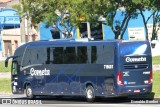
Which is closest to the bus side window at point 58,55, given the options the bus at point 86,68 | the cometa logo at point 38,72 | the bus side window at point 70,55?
the bus at point 86,68

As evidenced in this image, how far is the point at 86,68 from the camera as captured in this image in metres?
25.0

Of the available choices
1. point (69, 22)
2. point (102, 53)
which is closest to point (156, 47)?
point (69, 22)

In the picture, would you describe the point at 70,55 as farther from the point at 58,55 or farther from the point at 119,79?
the point at 119,79

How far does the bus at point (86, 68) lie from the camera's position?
2359 centimetres

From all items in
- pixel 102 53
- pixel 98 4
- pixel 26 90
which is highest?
pixel 98 4

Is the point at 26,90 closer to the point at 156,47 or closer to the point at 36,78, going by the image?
the point at 36,78

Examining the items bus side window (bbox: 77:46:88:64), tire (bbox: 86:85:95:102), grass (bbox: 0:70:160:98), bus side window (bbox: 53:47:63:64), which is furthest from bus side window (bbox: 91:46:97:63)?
grass (bbox: 0:70:160:98)

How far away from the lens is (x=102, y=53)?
24.2m

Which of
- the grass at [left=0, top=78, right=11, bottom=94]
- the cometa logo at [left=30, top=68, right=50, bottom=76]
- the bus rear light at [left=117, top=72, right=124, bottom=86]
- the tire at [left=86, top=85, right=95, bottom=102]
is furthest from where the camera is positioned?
the grass at [left=0, top=78, right=11, bottom=94]

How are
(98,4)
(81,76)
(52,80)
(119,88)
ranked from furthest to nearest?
(98,4), (52,80), (81,76), (119,88)

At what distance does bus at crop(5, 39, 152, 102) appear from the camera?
77.4ft

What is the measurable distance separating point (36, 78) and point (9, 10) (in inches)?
2116

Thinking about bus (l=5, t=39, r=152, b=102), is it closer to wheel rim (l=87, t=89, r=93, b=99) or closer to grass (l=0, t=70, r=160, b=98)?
wheel rim (l=87, t=89, r=93, b=99)

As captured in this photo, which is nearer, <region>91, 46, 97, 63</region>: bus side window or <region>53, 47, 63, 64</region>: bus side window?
<region>91, 46, 97, 63</region>: bus side window
